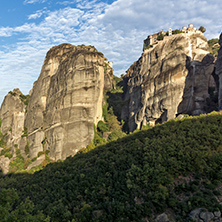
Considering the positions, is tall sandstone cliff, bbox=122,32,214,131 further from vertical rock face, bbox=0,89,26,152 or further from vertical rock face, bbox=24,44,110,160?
vertical rock face, bbox=0,89,26,152

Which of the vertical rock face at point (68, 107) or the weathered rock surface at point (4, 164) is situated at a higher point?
the vertical rock face at point (68, 107)

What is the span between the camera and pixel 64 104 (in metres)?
44.5

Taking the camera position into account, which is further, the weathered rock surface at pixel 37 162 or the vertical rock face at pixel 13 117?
the vertical rock face at pixel 13 117

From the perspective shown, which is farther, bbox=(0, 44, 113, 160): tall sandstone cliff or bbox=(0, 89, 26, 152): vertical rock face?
bbox=(0, 89, 26, 152): vertical rock face

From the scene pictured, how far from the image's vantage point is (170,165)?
16.5m

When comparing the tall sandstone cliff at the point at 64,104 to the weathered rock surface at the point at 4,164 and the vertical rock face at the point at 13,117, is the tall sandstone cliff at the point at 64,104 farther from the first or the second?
the weathered rock surface at the point at 4,164

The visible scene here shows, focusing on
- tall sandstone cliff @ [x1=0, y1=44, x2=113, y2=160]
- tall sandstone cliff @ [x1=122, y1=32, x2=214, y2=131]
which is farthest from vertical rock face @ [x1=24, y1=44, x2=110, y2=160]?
tall sandstone cliff @ [x1=122, y1=32, x2=214, y2=131]

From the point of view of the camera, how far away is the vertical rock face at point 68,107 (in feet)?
139

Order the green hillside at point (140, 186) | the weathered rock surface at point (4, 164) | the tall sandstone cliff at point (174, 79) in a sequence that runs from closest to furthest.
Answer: the green hillside at point (140, 186)
the tall sandstone cliff at point (174, 79)
the weathered rock surface at point (4, 164)

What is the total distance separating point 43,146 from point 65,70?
56.0ft

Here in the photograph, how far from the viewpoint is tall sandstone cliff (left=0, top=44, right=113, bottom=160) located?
140ft

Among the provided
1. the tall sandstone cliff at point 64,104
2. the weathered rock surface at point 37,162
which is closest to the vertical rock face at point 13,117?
the tall sandstone cliff at point 64,104

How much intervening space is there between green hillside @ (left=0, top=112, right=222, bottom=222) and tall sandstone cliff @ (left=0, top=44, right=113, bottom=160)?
20.3 m

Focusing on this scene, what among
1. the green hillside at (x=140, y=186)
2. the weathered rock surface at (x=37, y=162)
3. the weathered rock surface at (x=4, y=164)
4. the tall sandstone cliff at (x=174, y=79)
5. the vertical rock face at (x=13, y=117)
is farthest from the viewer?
the vertical rock face at (x=13, y=117)
